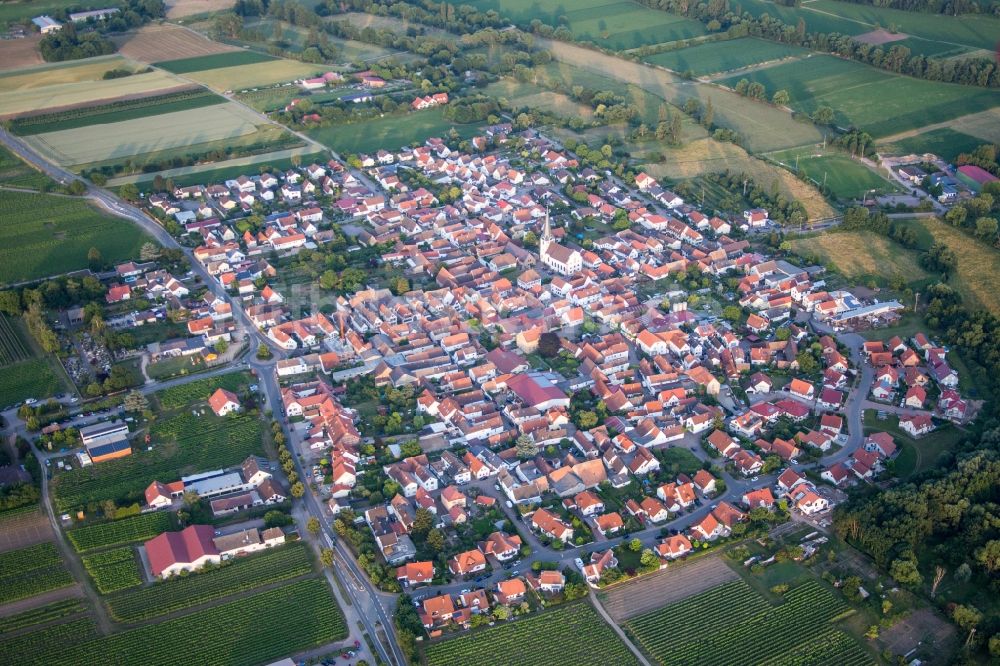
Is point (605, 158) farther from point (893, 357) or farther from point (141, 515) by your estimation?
point (141, 515)

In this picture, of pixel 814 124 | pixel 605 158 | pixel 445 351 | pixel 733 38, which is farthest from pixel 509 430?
pixel 733 38

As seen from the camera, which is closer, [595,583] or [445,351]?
[595,583]

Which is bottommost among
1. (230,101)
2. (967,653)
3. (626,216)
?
(967,653)

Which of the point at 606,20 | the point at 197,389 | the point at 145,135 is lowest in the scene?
the point at 197,389

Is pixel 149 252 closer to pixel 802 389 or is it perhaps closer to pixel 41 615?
pixel 41 615

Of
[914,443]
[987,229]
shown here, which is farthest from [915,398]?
[987,229]
